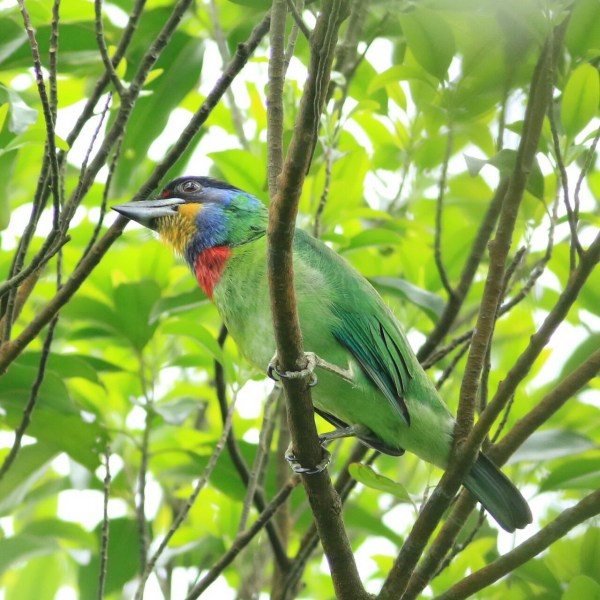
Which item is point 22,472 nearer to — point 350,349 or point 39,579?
point 39,579

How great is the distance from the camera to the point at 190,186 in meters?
4.80

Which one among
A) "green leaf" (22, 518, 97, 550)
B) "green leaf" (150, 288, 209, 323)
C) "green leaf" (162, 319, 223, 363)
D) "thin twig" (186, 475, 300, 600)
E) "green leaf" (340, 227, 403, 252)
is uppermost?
"green leaf" (340, 227, 403, 252)

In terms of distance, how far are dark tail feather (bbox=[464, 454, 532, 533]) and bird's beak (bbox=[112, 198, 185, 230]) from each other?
168 centimetres

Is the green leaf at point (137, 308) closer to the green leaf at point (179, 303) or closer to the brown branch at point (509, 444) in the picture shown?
the green leaf at point (179, 303)

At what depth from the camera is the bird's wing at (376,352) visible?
12.9 ft

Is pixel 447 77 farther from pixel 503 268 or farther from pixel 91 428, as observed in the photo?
pixel 91 428

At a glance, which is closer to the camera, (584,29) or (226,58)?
(584,29)

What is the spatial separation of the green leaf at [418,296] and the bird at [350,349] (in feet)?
0.47

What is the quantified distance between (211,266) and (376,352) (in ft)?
2.78

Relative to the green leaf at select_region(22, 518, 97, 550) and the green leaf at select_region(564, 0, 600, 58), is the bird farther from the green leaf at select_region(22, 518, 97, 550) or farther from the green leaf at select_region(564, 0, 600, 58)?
the green leaf at select_region(22, 518, 97, 550)

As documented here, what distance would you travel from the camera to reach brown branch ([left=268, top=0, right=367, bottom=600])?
2.39m

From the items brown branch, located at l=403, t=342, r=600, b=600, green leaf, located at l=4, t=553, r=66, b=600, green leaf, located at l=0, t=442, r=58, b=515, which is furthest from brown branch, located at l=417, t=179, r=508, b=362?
green leaf, located at l=4, t=553, r=66, b=600

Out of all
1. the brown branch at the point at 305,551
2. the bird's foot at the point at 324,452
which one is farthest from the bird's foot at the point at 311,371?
the brown branch at the point at 305,551

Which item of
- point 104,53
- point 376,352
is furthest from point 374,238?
point 104,53
